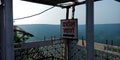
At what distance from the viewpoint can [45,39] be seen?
462cm

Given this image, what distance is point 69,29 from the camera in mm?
4184

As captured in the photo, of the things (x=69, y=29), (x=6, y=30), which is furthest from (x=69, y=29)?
(x=6, y=30)

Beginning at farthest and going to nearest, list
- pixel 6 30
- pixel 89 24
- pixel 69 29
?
pixel 69 29
pixel 89 24
pixel 6 30

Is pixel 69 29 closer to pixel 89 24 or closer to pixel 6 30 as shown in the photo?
pixel 89 24

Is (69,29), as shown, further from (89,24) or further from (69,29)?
(89,24)

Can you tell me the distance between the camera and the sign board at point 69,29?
4.01m

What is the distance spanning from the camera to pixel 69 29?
4.18 m

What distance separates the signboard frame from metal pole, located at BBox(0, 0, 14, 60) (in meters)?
2.79

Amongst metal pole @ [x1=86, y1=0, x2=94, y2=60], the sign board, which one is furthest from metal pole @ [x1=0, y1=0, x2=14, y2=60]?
the sign board

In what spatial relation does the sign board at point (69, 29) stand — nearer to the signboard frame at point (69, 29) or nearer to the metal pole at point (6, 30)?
the signboard frame at point (69, 29)

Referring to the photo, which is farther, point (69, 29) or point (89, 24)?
point (69, 29)

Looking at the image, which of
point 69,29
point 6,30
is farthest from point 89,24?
point 69,29

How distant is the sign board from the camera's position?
13.2ft

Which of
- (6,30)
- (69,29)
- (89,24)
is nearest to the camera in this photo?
(6,30)
